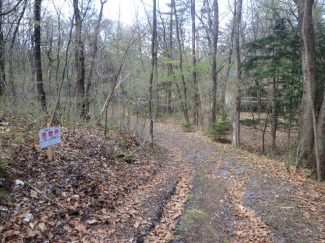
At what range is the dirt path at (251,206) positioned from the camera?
409 cm

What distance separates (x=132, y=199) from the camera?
17.0 ft

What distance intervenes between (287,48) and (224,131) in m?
5.31

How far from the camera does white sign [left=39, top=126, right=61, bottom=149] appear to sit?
4.68 metres

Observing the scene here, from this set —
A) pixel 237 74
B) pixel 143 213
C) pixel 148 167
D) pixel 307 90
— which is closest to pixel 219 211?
pixel 143 213

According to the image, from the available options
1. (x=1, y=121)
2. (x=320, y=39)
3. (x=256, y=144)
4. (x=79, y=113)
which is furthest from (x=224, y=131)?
(x=1, y=121)

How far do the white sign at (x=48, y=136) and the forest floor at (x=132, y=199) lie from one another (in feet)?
1.51

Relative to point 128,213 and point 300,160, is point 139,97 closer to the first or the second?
point 300,160

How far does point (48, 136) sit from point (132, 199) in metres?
2.19

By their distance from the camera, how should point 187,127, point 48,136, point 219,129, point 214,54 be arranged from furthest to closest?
point 187,127, point 214,54, point 219,129, point 48,136

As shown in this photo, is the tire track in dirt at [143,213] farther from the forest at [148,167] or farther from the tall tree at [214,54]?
the tall tree at [214,54]

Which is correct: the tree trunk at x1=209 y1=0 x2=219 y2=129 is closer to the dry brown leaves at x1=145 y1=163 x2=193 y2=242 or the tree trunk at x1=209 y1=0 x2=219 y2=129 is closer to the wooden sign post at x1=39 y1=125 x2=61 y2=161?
the dry brown leaves at x1=145 y1=163 x2=193 y2=242

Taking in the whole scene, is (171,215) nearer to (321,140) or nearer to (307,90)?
(321,140)

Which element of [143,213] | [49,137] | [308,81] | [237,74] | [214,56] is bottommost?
[143,213]

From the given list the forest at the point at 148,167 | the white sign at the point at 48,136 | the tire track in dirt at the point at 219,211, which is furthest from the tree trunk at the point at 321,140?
the white sign at the point at 48,136
